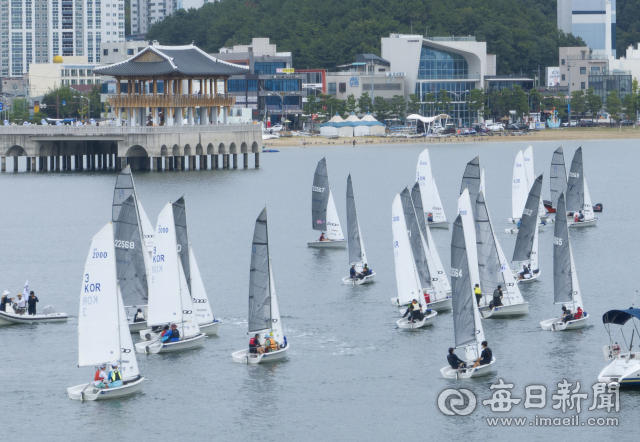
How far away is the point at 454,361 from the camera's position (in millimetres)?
37188

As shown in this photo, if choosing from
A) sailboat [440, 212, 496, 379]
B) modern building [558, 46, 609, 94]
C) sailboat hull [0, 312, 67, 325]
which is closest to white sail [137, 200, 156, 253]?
sailboat hull [0, 312, 67, 325]

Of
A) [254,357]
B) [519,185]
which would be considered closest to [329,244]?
[519,185]

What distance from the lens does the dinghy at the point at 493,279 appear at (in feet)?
150

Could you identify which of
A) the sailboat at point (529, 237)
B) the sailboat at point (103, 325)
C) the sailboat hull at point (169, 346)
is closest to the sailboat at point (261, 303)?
the sailboat hull at point (169, 346)

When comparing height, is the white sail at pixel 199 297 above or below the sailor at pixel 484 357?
above

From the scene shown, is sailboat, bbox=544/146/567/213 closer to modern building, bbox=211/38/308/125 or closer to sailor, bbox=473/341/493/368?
sailor, bbox=473/341/493/368

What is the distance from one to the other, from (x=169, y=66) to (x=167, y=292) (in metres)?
75.2

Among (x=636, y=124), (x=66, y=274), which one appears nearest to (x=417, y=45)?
(x=636, y=124)

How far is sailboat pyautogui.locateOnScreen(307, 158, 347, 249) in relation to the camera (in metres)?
64.4

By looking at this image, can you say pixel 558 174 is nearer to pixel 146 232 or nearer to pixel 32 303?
pixel 146 232

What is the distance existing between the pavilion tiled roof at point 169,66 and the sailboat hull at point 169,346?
74096 millimetres

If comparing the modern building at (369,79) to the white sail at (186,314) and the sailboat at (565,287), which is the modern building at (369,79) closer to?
the sailboat at (565,287)

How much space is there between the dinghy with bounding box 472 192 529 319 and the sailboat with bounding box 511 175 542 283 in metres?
5.59

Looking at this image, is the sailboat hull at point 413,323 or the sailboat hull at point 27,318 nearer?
the sailboat hull at point 413,323
